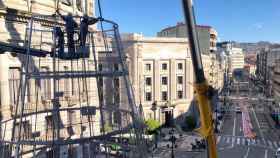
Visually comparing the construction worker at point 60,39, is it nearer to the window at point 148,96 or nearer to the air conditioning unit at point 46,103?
the air conditioning unit at point 46,103

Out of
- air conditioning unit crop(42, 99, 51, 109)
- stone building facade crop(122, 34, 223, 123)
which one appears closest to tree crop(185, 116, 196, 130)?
stone building facade crop(122, 34, 223, 123)

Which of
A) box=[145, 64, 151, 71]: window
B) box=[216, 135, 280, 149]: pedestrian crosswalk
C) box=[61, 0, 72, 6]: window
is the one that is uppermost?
box=[61, 0, 72, 6]: window

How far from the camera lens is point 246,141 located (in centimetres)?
4712

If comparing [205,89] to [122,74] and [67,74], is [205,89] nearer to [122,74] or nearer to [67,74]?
[122,74]

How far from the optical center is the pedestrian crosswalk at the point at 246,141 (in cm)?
4534

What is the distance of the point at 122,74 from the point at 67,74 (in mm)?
1332

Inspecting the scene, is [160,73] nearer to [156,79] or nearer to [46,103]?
[156,79]

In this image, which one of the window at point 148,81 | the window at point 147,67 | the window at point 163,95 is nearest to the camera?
the window at point 147,67

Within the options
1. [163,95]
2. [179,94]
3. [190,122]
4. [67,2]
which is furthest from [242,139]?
[67,2]

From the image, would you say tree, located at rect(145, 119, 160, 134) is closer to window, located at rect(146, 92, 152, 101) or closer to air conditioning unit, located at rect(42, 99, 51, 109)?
window, located at rect(146, 92, 152, 101)

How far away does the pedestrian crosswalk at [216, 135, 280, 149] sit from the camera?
45344 mm

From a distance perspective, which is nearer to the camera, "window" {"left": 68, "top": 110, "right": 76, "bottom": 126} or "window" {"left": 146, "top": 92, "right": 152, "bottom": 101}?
"window" {"left": 68, "top": 110, "right": 76, "bottom": 126}

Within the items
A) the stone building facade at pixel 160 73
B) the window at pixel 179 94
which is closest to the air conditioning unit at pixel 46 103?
the stone building facade at pixel 160 73

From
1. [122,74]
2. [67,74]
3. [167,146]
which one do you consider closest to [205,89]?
[122,74]
